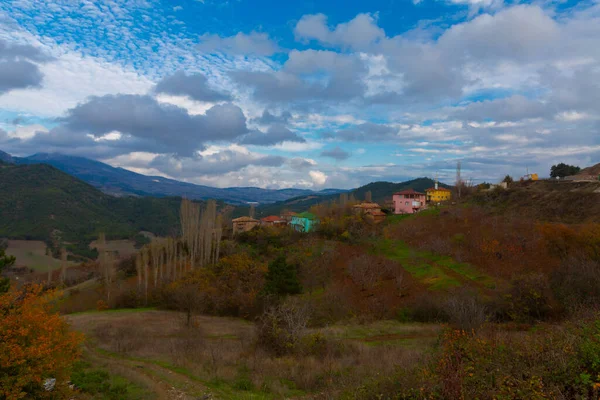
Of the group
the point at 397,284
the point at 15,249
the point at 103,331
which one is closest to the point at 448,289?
the point at 397,284

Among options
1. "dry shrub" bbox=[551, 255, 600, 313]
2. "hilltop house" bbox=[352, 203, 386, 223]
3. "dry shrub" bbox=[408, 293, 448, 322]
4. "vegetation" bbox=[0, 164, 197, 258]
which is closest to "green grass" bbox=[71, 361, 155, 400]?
"dry shrub" bbox=[408, 293, 448, 322]

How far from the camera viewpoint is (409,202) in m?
56.7

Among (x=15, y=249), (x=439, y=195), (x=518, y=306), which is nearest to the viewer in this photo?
(x=518, y=306)

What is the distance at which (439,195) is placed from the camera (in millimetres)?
65188

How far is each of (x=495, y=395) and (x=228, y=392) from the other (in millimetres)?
8377

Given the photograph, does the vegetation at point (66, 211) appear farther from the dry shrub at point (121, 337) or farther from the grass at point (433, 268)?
the dry shrub at point (121, 337)

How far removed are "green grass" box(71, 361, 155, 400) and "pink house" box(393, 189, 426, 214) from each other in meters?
49.8

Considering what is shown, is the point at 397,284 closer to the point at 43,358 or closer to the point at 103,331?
the point at 103,331

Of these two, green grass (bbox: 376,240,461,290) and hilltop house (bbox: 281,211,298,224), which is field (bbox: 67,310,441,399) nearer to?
green grass (bbox: 376,240,461,290)

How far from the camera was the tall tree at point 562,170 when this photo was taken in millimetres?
56781

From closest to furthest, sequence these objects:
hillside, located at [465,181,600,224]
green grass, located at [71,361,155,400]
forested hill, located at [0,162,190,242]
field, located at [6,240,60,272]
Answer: green grass, located at [71,361,155,400], hillside, located at [465,181,600,224], field, located at [6,240,60,272], forested hill, located at [0,162,190,242]

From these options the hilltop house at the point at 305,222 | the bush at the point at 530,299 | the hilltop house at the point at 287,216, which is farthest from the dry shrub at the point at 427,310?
the hilltop house at the point at 287,216

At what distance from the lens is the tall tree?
56.8 m

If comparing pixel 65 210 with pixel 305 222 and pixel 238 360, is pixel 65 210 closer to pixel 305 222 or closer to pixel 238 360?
pixel 305 222
